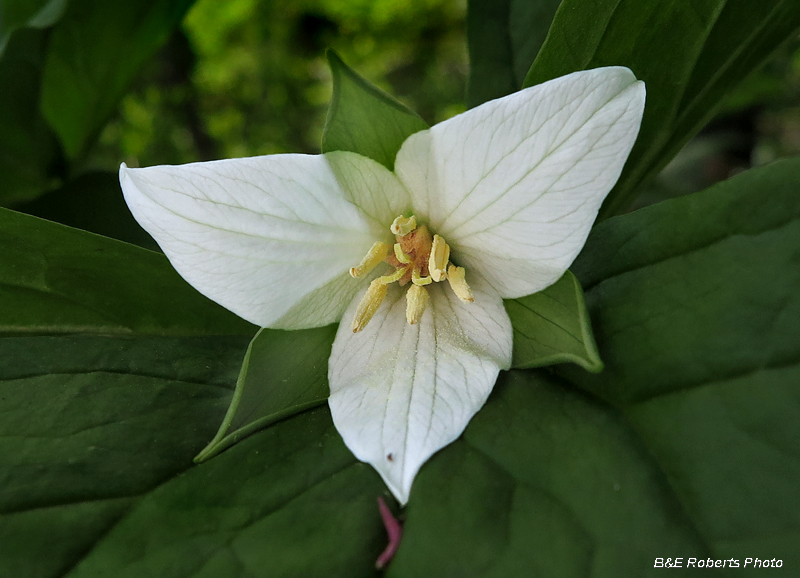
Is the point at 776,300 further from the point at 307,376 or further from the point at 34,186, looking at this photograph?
the point at 34,186

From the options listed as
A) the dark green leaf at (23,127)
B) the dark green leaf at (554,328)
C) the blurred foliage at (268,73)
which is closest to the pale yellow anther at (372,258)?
the dark green leaf at (554,328)

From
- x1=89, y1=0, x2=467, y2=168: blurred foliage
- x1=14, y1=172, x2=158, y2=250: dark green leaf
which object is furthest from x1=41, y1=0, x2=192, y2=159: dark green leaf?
x1=14, y1=172, x2=158, y2=250: dark green leaf

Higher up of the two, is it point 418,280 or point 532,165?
point 532,165

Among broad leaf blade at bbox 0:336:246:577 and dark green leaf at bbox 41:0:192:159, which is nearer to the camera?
broad leaf blade at bbox 0:336:246:577

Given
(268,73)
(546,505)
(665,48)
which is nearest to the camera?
(546,505)

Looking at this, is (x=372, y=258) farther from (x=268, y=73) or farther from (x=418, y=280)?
(x=268, y=73)

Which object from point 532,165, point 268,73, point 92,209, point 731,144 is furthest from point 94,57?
A: point 731,144

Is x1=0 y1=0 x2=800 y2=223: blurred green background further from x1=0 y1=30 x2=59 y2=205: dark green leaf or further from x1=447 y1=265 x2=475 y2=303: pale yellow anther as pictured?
x1=447 y1=265 x2=475 y2=303: pale yellow anther
